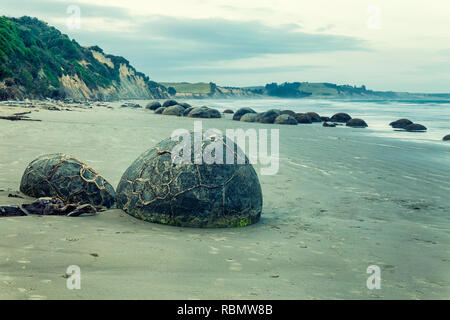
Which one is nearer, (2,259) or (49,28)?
(2,259)

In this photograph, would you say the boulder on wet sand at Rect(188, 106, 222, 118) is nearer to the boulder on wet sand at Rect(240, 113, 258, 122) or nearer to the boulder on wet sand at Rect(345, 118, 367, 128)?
the boulder on wet sand at Rect(240, 113, 258, 122)

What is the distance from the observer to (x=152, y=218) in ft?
19.2

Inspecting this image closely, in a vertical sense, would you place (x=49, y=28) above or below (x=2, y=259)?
above

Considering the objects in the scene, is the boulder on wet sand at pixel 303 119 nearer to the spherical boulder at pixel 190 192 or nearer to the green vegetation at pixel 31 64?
the green vegetation at pixel 31 64

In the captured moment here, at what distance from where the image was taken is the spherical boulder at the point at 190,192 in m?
5.75

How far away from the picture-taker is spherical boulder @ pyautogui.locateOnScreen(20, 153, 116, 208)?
21.8ft

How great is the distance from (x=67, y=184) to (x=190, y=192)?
217cm

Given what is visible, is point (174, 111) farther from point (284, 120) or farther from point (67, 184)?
point (67, 184)

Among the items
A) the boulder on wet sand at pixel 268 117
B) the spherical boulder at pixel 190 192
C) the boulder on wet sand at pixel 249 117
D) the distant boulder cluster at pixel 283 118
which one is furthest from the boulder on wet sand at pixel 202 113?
the spherical boulder at pixel 190 192

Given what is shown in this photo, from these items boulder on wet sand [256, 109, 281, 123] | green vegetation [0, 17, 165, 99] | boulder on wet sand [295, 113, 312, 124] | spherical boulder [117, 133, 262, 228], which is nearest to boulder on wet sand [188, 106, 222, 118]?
boulder on wet sand [256, 109, 281, 123]

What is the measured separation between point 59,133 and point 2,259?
12.0 metres

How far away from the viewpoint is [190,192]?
577 cm
